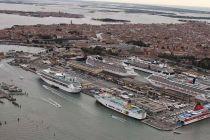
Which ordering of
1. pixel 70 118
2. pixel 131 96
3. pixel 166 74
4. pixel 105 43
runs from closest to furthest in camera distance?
1. pixel 70 118
2. pixel 131 96
3. pixel 166 74
4. pixel 105 43

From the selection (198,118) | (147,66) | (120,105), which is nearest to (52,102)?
(120,105)

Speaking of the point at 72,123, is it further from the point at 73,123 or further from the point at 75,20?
the point at 75,20

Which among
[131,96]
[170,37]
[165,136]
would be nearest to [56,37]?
[170,37]

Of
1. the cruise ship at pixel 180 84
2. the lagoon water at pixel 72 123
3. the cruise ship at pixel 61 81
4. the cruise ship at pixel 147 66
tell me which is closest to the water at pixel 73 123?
the lagoon water at pixel 72 123

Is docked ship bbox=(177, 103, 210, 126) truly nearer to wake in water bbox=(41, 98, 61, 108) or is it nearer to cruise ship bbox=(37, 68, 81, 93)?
wake in water bbox=(41, 98, 61, 108)

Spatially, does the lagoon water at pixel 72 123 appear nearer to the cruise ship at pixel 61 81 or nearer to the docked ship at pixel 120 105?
the docked ship at pixel 120 105

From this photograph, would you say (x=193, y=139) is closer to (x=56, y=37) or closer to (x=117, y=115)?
(x=117, y=115)
